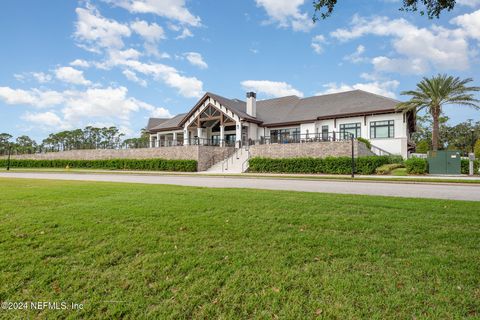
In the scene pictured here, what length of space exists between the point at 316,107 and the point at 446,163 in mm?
17549

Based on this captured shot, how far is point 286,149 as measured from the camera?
29.0 metres

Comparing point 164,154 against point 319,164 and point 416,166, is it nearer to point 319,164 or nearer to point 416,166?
point 319,164

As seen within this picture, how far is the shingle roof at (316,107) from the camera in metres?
31.5

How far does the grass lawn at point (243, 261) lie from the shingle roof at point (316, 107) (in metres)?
27.0

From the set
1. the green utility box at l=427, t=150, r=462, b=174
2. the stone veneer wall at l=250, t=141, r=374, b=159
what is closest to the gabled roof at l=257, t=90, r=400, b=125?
the stone veneer wall at l=250, t=141, r=374, b=159

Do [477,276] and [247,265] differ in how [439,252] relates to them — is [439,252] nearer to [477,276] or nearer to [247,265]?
[477,276]

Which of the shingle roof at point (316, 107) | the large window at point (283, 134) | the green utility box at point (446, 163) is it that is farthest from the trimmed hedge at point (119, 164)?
the green utility box at point (446, 163)

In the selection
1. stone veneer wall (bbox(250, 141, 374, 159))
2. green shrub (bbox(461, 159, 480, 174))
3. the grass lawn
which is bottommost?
the grass lawn

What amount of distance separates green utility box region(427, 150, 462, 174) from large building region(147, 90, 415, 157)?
22.9 ft

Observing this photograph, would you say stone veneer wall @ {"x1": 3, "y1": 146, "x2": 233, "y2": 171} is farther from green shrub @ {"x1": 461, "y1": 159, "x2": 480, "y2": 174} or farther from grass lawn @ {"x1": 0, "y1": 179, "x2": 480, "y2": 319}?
grass lawn @ {"x1": 0, "y1": 179, "x2": 480, "y2": 319}

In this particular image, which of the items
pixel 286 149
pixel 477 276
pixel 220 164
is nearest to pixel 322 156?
pixel 286 149

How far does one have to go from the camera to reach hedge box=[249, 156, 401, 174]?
2309 cm

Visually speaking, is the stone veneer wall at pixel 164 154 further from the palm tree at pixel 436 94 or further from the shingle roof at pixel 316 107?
the palm tree at pixel 436 94

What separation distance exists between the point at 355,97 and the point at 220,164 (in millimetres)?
18392
